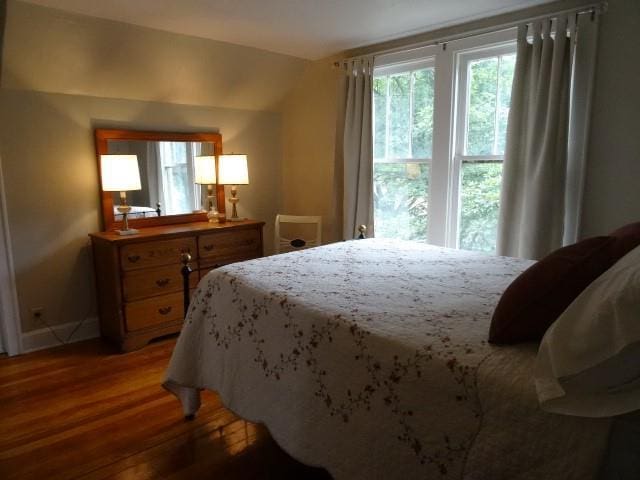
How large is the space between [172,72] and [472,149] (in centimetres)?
237

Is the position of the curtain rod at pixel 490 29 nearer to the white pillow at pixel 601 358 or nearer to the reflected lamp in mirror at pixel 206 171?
the reflected lamp in mirror at pixel 206 171

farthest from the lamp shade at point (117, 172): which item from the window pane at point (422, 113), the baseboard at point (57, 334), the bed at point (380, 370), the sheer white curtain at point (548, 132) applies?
the sheer white curtain at point (548, 132)

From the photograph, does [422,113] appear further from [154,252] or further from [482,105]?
[154,252]

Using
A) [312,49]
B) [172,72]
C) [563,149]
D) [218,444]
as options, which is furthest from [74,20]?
[563,149]

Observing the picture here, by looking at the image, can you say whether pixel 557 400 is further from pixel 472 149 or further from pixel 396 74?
pixel 396 74

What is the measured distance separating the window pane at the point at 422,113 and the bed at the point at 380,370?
1362 mm

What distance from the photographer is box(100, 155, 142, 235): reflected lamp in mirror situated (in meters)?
3.08

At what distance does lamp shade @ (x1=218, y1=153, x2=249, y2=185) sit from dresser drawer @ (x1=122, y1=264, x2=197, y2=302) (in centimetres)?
88

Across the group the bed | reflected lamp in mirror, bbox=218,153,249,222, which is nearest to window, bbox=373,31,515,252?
the bed

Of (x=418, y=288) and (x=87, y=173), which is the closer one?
(x=418, y=288)

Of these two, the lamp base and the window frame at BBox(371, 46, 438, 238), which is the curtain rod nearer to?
the window frame at BBox(371, 46, 438, 238)

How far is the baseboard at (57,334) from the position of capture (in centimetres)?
308

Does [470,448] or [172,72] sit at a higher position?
[172,72]

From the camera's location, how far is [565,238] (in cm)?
268
